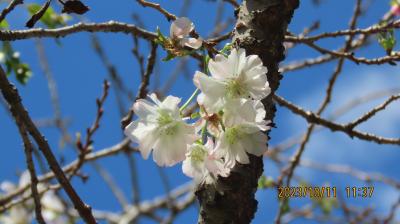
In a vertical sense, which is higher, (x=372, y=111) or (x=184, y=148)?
(x=372, y=111)

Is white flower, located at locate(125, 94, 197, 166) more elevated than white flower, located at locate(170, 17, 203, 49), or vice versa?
white flower, located at locate(170, 17, 203, 49)

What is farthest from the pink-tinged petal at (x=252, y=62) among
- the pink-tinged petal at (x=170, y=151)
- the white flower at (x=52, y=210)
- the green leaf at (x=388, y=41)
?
the white flower at (x=52, y=210)

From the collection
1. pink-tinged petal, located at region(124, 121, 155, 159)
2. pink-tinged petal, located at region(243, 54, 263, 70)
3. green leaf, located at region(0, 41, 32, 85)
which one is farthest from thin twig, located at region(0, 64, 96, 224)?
green leaf, located at region(0, 41, 32, 85)

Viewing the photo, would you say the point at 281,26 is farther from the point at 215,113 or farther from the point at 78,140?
the point at 78,140

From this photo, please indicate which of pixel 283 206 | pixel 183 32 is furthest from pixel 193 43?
pixel 283 206

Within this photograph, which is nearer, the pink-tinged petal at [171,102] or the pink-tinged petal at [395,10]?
the pink-tinged petal at [171,102]

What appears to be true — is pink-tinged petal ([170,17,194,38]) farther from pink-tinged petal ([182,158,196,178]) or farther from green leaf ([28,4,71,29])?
green leaf ([28,4,71,29])

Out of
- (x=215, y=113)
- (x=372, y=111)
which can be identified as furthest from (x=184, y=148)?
(x=372, y=111)

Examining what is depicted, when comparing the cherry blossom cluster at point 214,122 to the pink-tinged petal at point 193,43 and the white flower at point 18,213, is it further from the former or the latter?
the white flower at point 18,213
